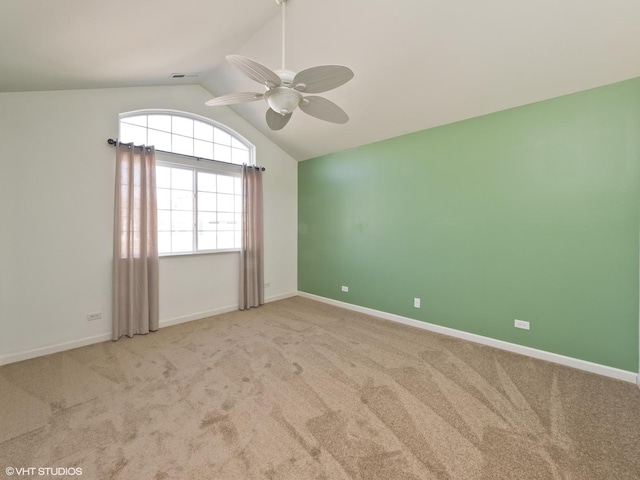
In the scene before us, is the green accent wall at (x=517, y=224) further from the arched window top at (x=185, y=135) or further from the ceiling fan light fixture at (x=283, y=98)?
the ceiling fan light fixture at (x=283, y=98)

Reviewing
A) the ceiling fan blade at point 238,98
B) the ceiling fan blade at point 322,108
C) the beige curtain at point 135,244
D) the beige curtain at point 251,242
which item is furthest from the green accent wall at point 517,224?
the beige curtain at point 135,244

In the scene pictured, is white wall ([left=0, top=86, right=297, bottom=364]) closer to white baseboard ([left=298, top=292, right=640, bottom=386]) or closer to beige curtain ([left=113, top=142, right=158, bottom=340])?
beige curtain ([left=113, top=142, right=158, bottom=340])

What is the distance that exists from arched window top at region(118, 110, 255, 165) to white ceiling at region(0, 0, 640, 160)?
513 millimetres

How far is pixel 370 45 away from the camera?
2574mm

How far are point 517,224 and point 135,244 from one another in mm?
4471

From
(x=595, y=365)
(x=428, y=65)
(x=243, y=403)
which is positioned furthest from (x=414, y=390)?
(x=428, y=65)

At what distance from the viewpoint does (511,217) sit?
2.91 metres

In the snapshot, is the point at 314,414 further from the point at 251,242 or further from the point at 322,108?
the point at 251,242

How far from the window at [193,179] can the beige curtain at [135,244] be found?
0.25 meters

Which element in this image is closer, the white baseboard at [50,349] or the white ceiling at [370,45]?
the white ceiling at [370,45]

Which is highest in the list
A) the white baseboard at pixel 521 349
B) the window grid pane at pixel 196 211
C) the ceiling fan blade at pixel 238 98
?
the ceiling fan blade at pixel 238 98

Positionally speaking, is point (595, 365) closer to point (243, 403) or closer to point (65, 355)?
point (243, 403)

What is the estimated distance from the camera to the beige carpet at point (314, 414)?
151 centimetres

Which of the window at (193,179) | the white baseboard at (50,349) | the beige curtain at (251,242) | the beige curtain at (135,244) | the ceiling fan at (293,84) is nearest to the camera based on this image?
the ceiling fan at (293,84)
